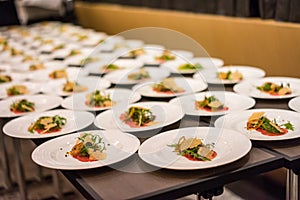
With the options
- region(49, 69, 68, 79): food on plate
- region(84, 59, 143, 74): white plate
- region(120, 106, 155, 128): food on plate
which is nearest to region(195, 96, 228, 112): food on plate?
region(120, 106, 155, 128): food on plate

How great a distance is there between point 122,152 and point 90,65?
1262 millimetres

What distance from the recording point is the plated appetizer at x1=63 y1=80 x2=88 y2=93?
1.90m

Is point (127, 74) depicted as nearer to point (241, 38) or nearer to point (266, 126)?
point (241, 38)

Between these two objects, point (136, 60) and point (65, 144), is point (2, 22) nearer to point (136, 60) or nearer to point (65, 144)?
point (136, 60)

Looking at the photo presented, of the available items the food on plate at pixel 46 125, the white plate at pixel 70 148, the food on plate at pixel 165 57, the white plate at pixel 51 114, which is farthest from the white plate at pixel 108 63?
the white plate at pixel 70 148

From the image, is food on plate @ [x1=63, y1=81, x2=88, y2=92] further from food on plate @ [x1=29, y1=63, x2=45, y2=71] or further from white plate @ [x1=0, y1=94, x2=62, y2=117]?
food on plate @ [x1=29, y1=63, x2=45, y2=71]

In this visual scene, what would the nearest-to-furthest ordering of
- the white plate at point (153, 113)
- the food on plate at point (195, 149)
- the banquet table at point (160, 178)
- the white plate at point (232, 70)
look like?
the banquet table at point (160, 178)
the food on plate at point (195, 149)
the white plate at point (153, 113)
the white plate at point (232, 70)

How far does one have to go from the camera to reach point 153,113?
1538 mm

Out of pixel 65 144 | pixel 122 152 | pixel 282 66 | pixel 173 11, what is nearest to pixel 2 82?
pixel 65 144

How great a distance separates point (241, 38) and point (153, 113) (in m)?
1.23

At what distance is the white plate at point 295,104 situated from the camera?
148 centimetres

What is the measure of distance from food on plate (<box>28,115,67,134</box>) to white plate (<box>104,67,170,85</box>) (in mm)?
557

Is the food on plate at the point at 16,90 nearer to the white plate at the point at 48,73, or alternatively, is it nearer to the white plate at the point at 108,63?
the white plate at the point at 48,73

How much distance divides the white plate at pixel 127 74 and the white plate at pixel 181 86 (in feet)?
0.30
